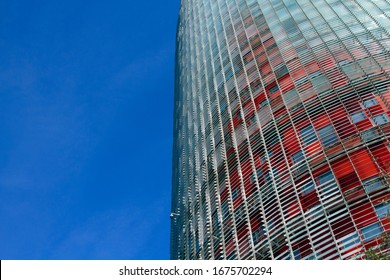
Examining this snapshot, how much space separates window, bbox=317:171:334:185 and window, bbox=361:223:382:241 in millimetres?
2858

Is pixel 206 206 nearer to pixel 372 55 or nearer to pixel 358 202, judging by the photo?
pixel 358 202

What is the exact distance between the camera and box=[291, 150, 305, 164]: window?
2055 centimetres

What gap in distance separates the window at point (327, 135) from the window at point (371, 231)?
179 inches

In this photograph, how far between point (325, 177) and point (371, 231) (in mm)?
3330

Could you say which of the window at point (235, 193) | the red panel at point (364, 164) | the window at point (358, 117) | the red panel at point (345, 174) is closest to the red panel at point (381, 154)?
the red panel at point (364, 164)

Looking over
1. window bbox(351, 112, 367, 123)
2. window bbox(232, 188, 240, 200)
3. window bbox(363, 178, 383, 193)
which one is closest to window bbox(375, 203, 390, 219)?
window bbox(363, 178, 383, 193)

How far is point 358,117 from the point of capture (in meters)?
20.4

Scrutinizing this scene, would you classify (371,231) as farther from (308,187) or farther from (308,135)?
(308,135)

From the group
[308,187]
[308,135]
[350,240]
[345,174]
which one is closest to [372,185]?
[345,174]

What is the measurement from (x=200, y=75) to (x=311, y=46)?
10.6 meters

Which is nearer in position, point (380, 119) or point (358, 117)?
point (380, 119)

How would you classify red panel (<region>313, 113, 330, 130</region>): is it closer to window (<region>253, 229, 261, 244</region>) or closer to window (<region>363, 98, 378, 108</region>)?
window (<region>363, 98, 378, 108</region>)

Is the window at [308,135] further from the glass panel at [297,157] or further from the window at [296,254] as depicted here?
the window at [296,254]

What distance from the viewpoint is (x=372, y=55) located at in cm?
2358
